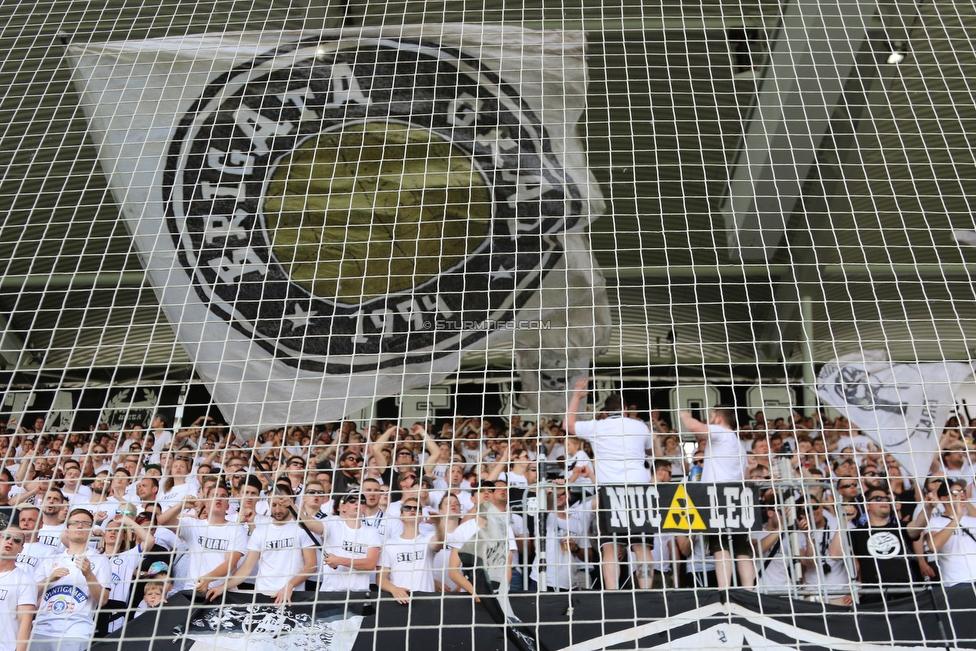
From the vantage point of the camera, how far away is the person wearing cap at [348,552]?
3490mm

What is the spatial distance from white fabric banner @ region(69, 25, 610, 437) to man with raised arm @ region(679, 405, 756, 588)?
0.64 m

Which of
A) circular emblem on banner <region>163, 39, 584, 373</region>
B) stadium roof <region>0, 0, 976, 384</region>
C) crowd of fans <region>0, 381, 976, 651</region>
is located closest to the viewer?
crowd of fans <region>0, 381, 976, 651</region>

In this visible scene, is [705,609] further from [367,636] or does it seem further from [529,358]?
[529,358]

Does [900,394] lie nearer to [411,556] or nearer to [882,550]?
[882,550]

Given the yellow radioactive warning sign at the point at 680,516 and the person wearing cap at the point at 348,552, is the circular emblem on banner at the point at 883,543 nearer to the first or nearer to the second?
the yellow radioactive warning sign at the point at 680,516

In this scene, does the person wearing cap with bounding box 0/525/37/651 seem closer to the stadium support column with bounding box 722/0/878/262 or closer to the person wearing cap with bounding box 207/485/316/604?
the person wearing cap with bounding box 207/485/316/604

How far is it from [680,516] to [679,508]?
6cm

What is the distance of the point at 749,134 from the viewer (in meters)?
4.53

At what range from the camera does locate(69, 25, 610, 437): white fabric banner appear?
3.57m

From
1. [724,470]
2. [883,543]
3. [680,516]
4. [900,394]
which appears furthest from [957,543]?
[680,516]

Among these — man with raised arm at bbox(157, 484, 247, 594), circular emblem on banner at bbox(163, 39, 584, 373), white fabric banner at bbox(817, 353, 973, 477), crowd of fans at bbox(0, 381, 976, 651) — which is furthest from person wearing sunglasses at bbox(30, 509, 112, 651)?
white fabric banner at bbox(817, 353, 973, 477)

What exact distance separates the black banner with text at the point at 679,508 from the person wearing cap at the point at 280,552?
4.17ft

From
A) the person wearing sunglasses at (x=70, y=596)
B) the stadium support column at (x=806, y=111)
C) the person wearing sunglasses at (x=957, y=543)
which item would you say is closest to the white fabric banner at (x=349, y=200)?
the person wearing sunglasses at (x=70, y=596)

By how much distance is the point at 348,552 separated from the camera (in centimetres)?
367
